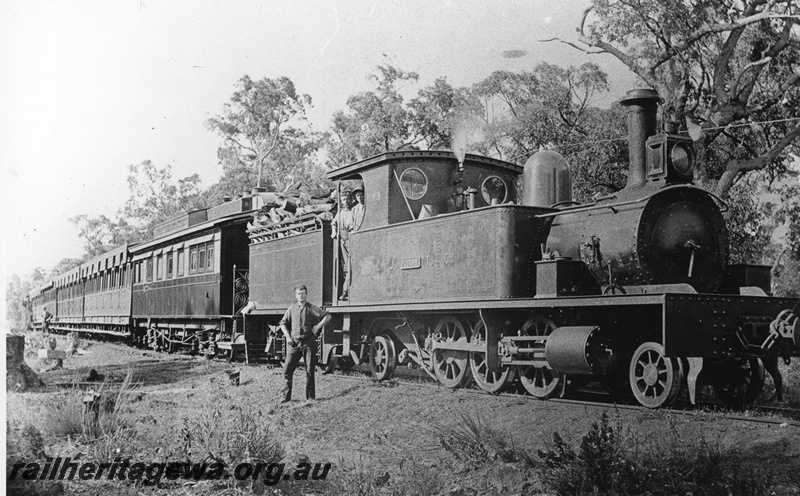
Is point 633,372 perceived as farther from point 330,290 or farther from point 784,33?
point 784,33

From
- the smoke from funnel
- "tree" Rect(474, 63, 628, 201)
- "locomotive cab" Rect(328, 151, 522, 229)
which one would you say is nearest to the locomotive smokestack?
"locomotive cab" Rect(328, 151, 522, 229)

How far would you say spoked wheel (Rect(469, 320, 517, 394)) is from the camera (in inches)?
297

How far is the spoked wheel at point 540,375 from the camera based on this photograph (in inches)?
279

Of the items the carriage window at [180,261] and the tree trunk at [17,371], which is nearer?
the tree trunk at [17,371]

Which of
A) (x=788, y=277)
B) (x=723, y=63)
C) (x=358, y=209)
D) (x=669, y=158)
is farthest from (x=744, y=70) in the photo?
(x=358, y=209)

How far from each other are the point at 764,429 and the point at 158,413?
5437mm

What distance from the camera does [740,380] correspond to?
7070mm

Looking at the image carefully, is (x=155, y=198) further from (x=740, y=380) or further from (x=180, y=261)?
(x=740, y=380)

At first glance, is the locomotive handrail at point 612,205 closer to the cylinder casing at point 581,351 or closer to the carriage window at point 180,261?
the cylinder casing at point 581,351

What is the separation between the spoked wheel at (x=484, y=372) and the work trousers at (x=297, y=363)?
5.88 feet

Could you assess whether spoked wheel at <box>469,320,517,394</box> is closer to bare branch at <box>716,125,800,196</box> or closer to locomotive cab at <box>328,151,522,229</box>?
locomotive cab at <box>328,151,522,229</box>

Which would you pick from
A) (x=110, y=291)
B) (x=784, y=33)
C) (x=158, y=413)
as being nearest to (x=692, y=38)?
(x=784, y=33)

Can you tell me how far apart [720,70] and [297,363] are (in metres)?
7.71

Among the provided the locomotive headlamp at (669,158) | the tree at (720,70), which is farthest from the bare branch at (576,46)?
the locomotive headlamp at (669,158)
